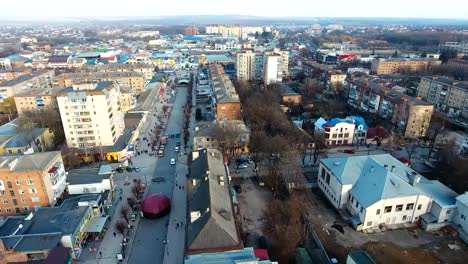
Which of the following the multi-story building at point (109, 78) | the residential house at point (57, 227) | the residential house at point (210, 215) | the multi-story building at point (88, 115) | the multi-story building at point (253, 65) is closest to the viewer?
the residential house at point (210, 215)

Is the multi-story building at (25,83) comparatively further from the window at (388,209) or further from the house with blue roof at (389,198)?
the window at (388,209)

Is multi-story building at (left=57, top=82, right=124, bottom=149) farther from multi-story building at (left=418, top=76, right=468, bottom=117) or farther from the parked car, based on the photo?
multi-story building at (left=418, top=76, right=468, bottom=117)

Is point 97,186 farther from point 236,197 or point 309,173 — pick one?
point 309,173

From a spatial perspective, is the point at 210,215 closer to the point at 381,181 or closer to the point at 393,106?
the point at 381,181

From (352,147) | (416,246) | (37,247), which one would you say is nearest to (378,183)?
(416,246)

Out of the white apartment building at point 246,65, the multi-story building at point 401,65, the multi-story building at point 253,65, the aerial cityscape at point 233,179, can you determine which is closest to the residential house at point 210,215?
the aerial cityscape at point 233,179

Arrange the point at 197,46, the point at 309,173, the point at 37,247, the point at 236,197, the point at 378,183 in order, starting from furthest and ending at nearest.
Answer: the point at 197,46 → the point at 309,173 → the point at 236,197 → the point at 378,183 → the point at 37,247
